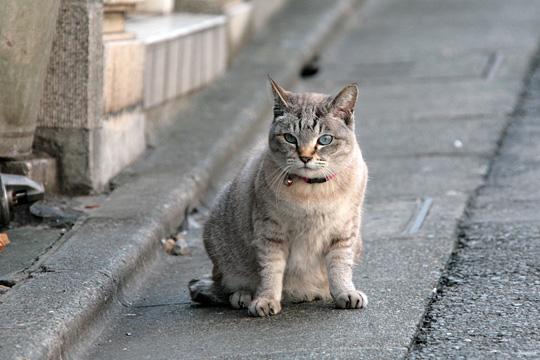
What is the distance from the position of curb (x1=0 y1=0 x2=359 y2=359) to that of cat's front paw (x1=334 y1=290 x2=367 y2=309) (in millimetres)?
1038

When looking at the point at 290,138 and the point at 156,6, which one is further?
the point at 156,6

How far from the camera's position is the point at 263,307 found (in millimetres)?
4543

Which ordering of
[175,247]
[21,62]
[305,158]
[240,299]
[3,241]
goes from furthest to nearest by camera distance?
[175,247]
[21,62]
[3,241]
[240,299]
[305,158]

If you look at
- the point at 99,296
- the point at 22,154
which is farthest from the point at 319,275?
the point at 22,154

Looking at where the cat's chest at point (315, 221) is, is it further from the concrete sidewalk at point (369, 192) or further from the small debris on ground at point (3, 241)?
the small debris on ground at point (3, 241)

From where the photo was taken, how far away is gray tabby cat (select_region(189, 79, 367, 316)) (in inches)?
178

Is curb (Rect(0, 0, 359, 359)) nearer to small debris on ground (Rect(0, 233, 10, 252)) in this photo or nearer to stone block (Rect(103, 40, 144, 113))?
small debris on ground (Rect(0, 233, 10, 252))

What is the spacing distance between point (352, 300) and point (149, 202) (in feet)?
5.75

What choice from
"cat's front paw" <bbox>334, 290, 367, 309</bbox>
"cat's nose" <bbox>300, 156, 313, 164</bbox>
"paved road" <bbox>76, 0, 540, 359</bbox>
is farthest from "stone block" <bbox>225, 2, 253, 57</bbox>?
"cat's front paw" <bbox>334, 290, 367, 309</bbox>

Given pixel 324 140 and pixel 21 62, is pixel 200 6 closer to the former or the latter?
pixel 21 62

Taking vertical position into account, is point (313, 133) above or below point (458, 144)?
above

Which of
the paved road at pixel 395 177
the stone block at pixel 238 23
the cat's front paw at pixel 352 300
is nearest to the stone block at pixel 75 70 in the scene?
the paved road at pixel 395 177

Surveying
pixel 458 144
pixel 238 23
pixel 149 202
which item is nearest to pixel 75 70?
pixel 149 202

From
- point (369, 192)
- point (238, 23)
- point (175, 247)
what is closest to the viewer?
point (175, 247)
